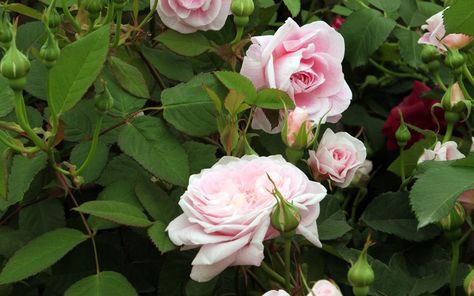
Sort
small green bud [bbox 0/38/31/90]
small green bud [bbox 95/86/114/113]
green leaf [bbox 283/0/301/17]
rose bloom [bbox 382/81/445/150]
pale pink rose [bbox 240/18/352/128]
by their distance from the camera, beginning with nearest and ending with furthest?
small green bud [bbox 0/38/31/90]
small green bud [bbox 95/86/114/113]
pale pink rose [bbox 240/18/352/128]
green leaf [bbox 283/0/301/17]
rose bloom [bbox 382/81/445/150]

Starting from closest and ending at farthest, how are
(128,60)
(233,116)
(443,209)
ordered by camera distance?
(443,209) < (233,116) < (128,60)

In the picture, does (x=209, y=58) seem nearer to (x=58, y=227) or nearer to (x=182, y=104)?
(x=182, y=104)

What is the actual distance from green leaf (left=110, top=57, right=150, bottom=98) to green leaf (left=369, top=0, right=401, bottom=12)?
0.40 metres

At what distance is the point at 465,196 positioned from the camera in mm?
953

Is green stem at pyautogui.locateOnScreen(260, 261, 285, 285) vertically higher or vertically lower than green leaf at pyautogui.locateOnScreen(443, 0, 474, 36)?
lower

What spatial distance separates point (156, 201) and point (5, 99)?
7.2 inches

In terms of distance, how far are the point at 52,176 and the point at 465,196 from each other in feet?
1.46

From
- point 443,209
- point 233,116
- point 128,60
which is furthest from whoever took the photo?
point 128,60

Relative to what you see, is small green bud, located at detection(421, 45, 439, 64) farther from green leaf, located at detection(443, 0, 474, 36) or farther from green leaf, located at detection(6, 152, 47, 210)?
green leaf, located at detection(6, 152, 47, 210)

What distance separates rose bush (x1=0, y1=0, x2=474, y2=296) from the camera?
85cm

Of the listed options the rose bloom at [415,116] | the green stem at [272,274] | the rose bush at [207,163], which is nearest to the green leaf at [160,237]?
the rose bush at [207,163]

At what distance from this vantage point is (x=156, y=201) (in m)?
0.93

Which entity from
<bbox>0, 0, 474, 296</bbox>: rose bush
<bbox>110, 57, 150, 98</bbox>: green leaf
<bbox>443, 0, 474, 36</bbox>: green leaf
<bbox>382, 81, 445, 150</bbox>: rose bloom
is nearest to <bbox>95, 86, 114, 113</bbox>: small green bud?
<bbox>0, 0, 474, 296</bbox>: rose bush

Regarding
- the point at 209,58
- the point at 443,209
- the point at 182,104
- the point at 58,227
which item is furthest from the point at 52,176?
the point at 443,209
